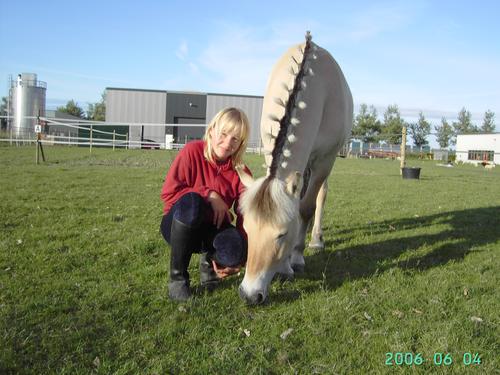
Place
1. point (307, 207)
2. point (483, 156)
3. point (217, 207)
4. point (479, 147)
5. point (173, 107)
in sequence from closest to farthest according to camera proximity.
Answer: point (217, 207)
point (307, 207)
point (483, 156)
point (173, 107)
point (479, 147)

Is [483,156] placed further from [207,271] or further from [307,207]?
[207,271]

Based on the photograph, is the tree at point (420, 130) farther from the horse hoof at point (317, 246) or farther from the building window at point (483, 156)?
the horse hoof at point (317, 246)

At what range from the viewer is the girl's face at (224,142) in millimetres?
3238

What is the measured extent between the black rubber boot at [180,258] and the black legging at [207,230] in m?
0.04

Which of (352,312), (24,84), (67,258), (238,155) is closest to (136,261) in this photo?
(67,258)

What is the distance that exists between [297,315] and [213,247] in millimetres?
841

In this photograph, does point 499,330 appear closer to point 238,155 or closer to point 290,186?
point 290,186

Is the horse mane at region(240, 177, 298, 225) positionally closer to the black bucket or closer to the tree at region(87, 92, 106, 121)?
the black bucket

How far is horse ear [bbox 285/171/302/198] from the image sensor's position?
295 centimetres

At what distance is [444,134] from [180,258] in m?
80.7

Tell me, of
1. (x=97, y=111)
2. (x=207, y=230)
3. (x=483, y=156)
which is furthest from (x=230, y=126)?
(x=97, y=111)

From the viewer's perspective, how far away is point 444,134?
245ft

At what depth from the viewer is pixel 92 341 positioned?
244 centimetres

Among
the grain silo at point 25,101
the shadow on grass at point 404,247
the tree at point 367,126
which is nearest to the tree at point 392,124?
the tree at point 367,126
